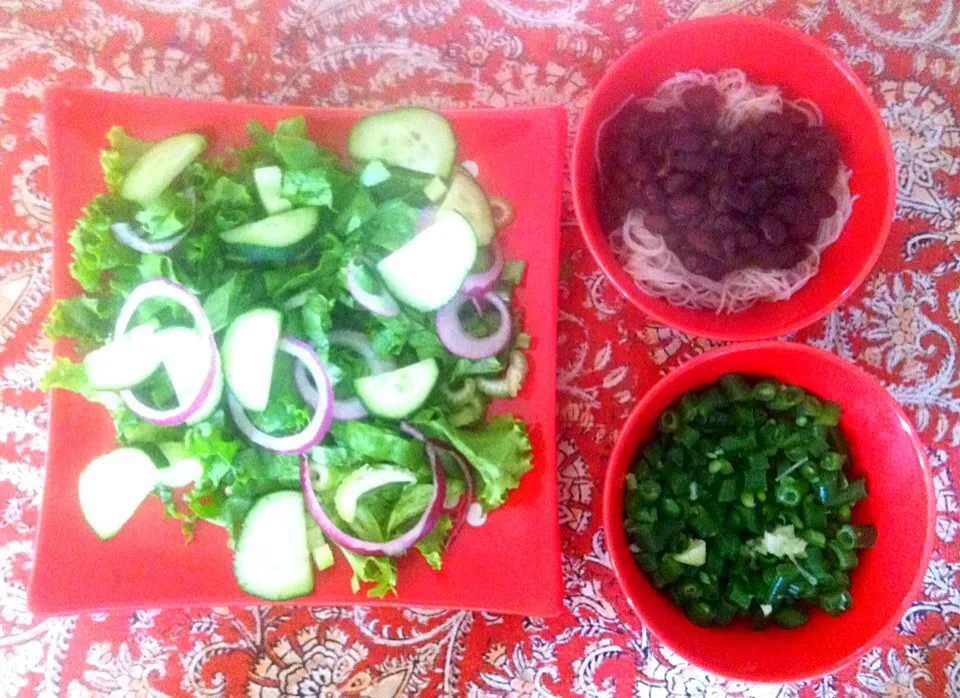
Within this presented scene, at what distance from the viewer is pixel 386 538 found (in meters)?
1.08

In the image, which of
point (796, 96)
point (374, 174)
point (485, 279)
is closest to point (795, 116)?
point (796, 96)

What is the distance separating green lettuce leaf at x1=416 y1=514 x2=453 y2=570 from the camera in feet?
3.53

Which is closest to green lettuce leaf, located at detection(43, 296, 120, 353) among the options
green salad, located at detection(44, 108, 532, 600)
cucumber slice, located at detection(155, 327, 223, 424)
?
green salad, located at detection(44, 108, 532, 600)

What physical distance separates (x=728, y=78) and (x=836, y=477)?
61 cm

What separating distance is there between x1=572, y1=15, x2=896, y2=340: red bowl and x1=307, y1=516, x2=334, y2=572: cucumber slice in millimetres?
562

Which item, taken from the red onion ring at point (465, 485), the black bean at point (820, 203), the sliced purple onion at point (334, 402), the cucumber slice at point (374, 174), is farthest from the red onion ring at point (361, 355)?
the black bean at point (820, 203)

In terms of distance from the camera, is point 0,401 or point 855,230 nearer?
point 855,230

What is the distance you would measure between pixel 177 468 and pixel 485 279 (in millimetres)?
520

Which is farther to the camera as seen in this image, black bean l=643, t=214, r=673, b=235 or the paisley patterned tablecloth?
the paisley patterned tablecloth

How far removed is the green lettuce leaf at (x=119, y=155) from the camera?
1.08 metres

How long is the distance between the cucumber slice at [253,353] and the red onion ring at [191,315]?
2cm

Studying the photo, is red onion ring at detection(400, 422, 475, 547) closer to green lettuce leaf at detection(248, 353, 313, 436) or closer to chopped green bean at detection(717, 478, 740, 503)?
green lettuce leaf at detection(248, 353, 313, 436)

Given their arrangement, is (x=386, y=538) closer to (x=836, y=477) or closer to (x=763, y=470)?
(x=763, y=470)

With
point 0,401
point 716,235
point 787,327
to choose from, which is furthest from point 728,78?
point 0,401
